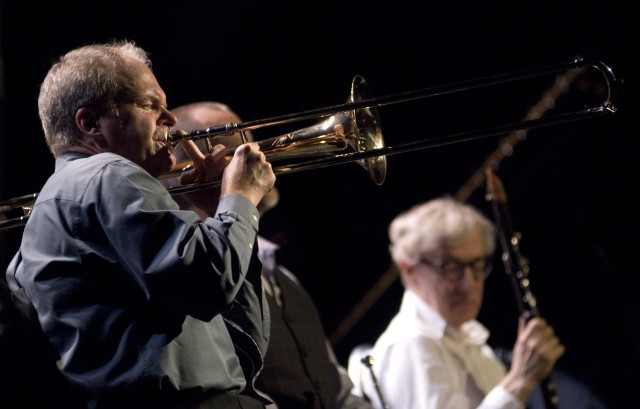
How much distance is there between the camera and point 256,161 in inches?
87.7

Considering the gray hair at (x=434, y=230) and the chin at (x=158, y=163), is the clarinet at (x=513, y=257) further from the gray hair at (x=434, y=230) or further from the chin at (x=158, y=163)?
the chin at (x=158, y=163)

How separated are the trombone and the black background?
95.5 inches

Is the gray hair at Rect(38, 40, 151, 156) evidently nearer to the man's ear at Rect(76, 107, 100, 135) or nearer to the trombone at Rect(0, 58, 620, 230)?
the man's ear at Rect(76, 107, 100, 135)

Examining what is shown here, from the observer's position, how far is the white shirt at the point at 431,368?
3514 mm

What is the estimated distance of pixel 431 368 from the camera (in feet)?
11.8

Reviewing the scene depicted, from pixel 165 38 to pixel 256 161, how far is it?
3.08m

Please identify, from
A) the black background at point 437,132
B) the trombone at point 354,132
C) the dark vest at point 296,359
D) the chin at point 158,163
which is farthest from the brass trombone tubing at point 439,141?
the black background at point 437,132

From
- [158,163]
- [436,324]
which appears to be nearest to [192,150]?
[158,163]

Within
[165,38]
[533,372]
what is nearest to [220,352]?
[533,372]

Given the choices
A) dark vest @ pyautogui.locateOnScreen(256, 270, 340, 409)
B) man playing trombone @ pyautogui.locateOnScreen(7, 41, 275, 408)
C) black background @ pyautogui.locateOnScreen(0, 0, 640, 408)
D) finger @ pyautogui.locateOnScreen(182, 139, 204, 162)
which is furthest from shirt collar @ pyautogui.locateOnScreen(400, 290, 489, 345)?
man playing trombone @ pyautogui.locateOnScreen(7, 41, 275, 408)

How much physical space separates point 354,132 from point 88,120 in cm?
97

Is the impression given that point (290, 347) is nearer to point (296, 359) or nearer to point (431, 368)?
point (296, 359)

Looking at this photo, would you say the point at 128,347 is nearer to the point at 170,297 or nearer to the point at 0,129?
the point at 170,297

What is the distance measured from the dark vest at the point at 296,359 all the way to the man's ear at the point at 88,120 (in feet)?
3.90
